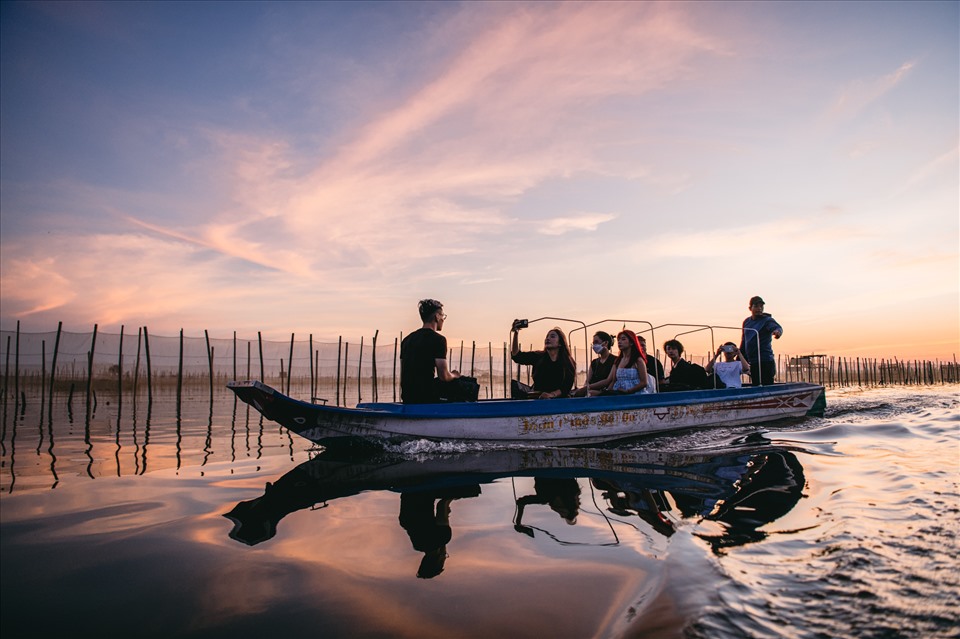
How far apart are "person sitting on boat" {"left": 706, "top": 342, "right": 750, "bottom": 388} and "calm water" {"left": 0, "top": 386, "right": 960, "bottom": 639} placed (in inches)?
182

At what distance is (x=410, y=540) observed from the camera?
3393 millimetres

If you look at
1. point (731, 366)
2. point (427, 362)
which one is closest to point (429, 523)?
point (427, 362)

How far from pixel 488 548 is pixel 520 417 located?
4505 millimetres

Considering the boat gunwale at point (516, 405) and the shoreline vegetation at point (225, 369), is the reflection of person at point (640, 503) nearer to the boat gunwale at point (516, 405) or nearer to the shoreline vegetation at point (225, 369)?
the boat gunwale at point (516, 405)

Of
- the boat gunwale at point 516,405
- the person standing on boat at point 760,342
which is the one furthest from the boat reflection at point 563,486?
the person standing on boat at point 760,342

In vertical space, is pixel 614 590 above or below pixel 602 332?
below

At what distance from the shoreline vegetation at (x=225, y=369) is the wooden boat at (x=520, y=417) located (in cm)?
506

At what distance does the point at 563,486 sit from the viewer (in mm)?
5062

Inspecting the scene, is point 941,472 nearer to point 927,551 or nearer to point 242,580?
point 927,551

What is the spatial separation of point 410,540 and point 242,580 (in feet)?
3.35

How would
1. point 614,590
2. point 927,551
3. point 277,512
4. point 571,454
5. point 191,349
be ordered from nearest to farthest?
1. point 614,590
2. point 927,551
3. point 277,512
4. point 571,454
5. point 191,349

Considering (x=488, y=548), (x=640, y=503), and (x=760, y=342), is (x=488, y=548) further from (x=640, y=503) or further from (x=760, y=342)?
(x=760, y=342)

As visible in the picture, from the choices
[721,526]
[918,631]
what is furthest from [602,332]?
[918,631]

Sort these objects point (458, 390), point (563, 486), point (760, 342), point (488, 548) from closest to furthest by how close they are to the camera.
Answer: point (488, 548)
point (563, 486)
point (458, 390)
point (760, 342)
